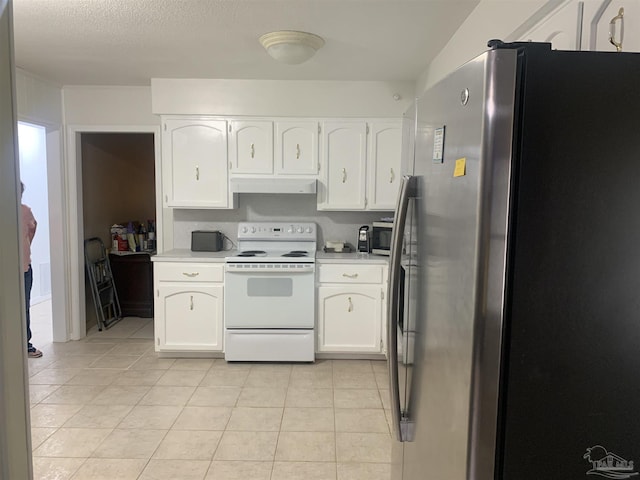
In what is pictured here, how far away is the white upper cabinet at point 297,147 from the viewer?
392 centimetres

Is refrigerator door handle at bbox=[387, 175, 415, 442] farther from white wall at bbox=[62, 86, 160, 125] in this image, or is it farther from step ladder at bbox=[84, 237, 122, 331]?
step ladder at bbox=[84, 237, 122, 331]

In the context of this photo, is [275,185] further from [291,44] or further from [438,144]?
[438,144]

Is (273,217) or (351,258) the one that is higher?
(273,217)

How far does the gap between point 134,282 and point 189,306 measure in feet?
5.49

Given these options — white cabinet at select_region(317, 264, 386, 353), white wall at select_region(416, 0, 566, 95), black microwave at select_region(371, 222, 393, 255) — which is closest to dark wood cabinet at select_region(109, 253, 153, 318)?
white cabinet at select_region(317, 264, 386, 353)

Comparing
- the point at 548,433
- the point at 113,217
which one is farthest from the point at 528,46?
the point at 113,217

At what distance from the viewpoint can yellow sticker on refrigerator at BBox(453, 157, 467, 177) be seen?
0.95 m

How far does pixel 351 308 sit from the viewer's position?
382cm

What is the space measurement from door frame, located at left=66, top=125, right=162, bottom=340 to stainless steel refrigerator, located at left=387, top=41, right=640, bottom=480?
151 inches

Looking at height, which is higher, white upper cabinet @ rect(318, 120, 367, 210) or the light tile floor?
white upper cabinet @ rect(318, 120, 367, 210)

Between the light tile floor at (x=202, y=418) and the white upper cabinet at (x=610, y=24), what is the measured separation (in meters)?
2.11

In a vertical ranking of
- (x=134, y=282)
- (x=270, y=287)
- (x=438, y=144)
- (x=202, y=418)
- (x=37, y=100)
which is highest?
(x=37, y=100)

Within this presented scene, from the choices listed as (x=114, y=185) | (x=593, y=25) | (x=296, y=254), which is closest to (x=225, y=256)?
(x=296, y=254)

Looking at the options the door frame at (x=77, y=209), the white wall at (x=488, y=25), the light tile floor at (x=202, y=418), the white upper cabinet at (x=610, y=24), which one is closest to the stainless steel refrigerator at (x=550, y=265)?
the white upper cabinet at (x=610, y=24)
